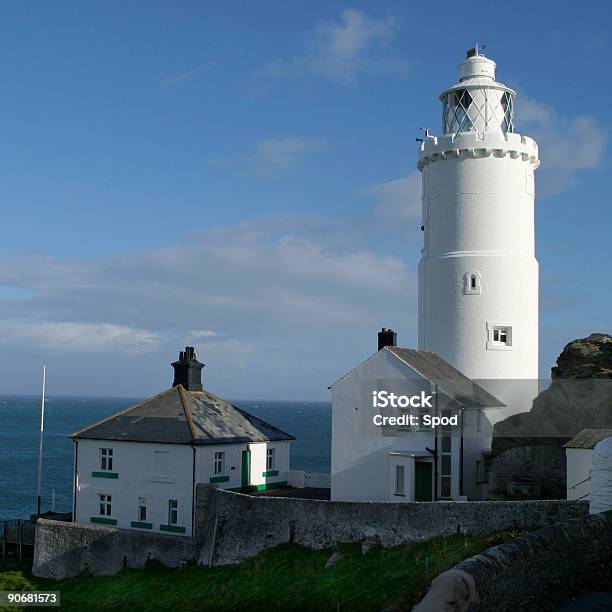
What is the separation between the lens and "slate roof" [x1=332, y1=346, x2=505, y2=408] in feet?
96.0

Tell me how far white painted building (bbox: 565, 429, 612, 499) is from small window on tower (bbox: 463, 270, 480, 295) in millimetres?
9704

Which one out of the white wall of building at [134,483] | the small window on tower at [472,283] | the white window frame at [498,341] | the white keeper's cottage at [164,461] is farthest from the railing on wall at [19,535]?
the small window on tower at [472,283]

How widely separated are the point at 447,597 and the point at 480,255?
23.8 meters

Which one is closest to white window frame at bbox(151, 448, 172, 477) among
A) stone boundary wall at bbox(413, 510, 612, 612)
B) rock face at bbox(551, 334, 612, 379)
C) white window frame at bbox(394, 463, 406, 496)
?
white window frame at bbox(394, 463, 406, 496)

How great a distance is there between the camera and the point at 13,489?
64.9 m

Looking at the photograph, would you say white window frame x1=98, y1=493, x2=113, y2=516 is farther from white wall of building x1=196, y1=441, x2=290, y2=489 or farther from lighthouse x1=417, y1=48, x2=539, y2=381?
lighthouse x1=417, y1=48, x2=539, y2=381

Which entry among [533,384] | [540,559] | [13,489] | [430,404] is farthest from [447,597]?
[13,489]

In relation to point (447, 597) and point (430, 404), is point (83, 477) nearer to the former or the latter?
point (430, 404)

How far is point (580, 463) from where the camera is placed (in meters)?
24.6

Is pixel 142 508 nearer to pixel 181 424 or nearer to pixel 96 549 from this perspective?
pixel 96 549

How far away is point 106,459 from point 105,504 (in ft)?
5.58

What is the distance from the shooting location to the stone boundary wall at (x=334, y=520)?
74.8ft

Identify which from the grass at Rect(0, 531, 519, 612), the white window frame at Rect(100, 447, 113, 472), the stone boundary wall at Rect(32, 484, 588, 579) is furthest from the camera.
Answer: the white window frame at Rect(100, 447, 113, 472)

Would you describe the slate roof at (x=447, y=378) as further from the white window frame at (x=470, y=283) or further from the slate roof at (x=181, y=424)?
the slate roof at (x=181, y=424)
